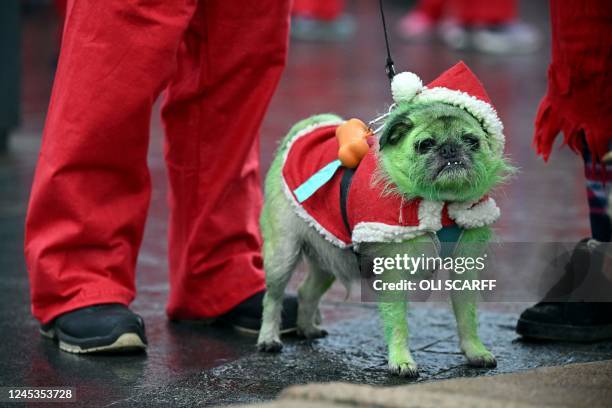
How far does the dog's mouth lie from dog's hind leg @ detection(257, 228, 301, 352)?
1.84ft

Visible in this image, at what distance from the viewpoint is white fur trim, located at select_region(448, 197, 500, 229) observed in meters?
3.22

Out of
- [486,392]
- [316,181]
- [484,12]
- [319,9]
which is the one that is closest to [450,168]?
[316,181]

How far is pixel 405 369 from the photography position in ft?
10.8

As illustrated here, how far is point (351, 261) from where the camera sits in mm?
3424

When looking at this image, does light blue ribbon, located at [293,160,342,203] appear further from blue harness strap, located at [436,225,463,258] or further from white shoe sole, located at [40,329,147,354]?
white shoe sole, located at [40,329,147,354]

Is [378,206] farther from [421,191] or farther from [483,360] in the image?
[483,360]

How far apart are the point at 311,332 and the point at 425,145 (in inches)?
33.3

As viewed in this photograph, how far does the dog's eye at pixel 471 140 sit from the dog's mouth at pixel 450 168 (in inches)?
3.0

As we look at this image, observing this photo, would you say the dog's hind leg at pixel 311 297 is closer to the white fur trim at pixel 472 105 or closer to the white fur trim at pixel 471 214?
the white fur trim at pixel 471 214

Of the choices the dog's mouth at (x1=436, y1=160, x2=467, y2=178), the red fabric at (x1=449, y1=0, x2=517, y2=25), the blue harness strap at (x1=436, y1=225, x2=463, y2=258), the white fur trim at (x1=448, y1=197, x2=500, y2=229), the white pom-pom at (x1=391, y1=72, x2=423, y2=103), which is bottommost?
the blue harness strap at (x1=436, y1=225, x2=463, y2=258)

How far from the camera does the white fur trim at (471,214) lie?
322 centimetres

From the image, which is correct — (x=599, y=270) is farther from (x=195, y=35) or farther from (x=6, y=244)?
(x=6, y=244)

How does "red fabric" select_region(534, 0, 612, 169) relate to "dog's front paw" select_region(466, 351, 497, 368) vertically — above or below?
above

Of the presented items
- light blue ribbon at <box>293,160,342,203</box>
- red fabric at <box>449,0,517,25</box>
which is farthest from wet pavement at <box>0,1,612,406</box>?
red fabric at <box>449,0,517,25</box>
